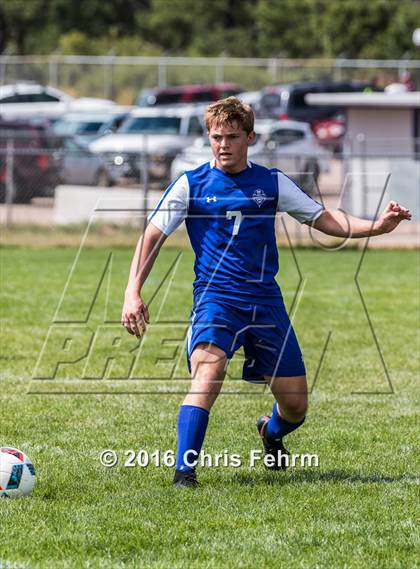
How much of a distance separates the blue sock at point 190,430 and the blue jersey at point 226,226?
0.55 m

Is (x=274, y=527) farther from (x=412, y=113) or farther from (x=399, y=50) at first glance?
(x=399, y=50)

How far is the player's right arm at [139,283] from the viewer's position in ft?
18.5

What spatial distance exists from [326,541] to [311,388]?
12.9 feet

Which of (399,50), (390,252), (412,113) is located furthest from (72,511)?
(399,50)

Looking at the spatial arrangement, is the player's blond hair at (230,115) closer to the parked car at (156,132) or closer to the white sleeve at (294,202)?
the white sleeve at (294,202)

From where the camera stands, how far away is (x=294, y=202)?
6.03 m

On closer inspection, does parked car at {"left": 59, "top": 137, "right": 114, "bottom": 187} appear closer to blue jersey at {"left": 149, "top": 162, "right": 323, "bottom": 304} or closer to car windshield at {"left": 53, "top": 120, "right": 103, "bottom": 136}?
car windshield at {"left": 53, "top": 120, "right": 103, "bottom": 136}

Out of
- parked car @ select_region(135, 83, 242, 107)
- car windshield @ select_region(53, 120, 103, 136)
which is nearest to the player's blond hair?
car windshield @ select_region(53, 120, 103, 136)

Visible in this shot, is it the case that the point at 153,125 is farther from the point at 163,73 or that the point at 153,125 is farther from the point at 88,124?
the point at 163,73

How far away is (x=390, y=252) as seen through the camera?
783 inches

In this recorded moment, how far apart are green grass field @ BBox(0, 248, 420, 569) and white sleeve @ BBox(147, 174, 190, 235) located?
4.19ft

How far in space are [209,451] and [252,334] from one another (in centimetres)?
107

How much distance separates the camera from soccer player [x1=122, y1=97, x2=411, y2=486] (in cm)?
574
